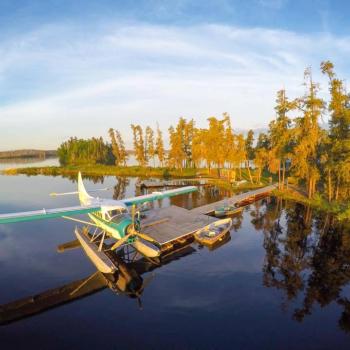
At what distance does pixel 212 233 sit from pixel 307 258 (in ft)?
23.8

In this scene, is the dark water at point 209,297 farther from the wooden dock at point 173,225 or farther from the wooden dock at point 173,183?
the wooden dock at point 173,183

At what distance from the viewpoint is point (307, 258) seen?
18.5m

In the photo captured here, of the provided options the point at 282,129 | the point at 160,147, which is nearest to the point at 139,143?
the point at 160,147

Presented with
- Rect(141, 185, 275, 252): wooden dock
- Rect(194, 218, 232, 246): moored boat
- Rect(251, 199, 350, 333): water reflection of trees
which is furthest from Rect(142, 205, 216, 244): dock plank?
Rect(251, 199, 350, 333): water reflection of trees

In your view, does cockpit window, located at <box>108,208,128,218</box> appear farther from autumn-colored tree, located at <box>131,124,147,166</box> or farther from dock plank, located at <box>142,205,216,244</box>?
autumn-colored tree, located at <box>131,124,147,166</box>

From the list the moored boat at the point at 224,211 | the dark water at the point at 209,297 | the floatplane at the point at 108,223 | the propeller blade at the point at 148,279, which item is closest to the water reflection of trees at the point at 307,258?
the dark water at the point at 209,297

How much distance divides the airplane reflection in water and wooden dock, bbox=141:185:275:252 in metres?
2.58

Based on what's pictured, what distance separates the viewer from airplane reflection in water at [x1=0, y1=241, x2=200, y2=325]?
42.0 ft

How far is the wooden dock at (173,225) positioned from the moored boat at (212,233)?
0.60m

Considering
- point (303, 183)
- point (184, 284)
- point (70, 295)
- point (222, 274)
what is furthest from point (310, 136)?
point (70, 295)

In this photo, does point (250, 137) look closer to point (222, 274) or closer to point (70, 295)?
point (222, 274)

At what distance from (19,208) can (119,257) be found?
22820 millimetres

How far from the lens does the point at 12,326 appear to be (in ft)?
38.2

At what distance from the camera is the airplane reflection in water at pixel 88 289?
12805mm
